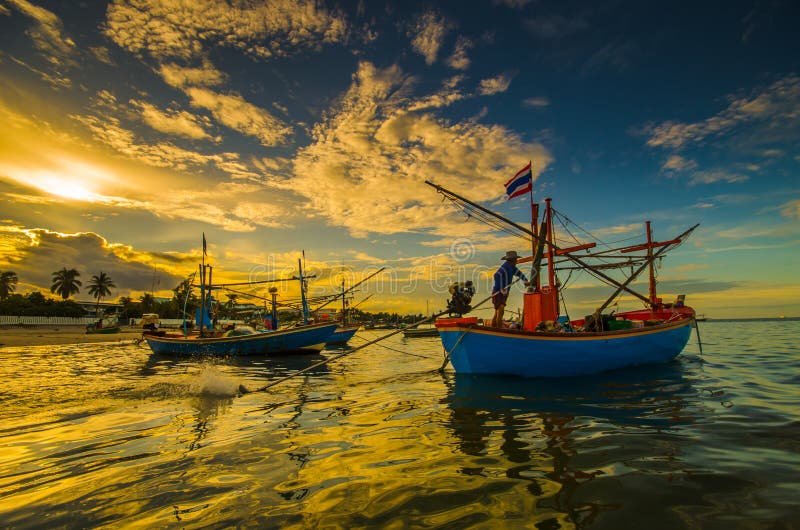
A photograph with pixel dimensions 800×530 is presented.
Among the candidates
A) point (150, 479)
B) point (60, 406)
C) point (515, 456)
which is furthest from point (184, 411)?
point (515, 456)

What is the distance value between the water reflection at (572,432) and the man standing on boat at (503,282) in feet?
8.03

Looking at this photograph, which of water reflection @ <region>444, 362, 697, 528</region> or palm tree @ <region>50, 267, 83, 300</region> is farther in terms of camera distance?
palm tree @ <region>50, 267, 83, 300</region>

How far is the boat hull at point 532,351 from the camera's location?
11719 mm

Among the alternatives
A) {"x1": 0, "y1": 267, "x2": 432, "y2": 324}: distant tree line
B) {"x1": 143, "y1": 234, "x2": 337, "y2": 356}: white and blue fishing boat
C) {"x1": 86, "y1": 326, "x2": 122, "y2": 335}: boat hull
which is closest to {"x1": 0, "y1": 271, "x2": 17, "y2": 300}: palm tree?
{"x1": 0, "y1": 267, "x2": 432, "y2": 324}: distant tree line

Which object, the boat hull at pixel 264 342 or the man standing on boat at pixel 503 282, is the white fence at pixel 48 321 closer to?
the boat hull at pixel 264 342

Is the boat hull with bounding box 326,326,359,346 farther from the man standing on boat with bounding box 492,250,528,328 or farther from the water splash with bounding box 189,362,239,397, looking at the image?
the man standing on boat with bounding box 492,250,528,328

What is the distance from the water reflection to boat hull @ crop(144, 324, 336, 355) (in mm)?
17339

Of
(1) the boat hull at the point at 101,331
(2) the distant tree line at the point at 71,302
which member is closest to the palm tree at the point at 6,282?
(2) the distant tree line at the point at 71,302

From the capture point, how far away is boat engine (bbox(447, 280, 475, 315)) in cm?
1311

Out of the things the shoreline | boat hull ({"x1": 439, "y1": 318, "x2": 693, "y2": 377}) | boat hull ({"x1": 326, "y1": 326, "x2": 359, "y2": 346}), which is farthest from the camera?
the shoreline

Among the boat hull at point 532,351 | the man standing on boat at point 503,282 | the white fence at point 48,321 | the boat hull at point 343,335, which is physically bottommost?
the boat hull at point 343,335

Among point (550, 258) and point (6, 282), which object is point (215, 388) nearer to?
point (550, 258)

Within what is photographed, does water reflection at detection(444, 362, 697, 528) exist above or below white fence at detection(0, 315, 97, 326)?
below

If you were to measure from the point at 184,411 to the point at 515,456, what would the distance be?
7.43 m
